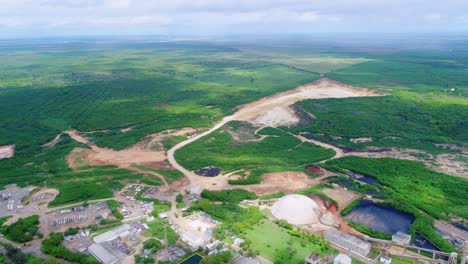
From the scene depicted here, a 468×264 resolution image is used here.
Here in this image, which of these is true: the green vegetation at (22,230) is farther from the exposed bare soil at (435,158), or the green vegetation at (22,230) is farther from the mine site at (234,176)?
the exposed bare soil at (435,158)

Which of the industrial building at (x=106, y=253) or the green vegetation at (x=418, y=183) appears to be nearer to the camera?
the industrial building at (x=106, y=253)

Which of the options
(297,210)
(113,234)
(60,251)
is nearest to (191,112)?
(297,210)

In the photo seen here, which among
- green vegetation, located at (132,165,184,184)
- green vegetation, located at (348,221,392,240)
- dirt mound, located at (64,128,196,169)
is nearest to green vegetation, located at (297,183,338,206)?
green vegetation, located at (348,221,392,240)

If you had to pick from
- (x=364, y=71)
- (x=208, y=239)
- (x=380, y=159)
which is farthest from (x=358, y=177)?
(x=364, y=71)

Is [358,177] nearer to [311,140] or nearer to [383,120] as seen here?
[311,140]

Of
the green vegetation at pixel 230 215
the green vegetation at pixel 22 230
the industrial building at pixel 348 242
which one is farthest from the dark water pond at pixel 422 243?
the green vegetation at pixel 22 230

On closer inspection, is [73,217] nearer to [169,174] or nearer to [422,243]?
[169,174]
